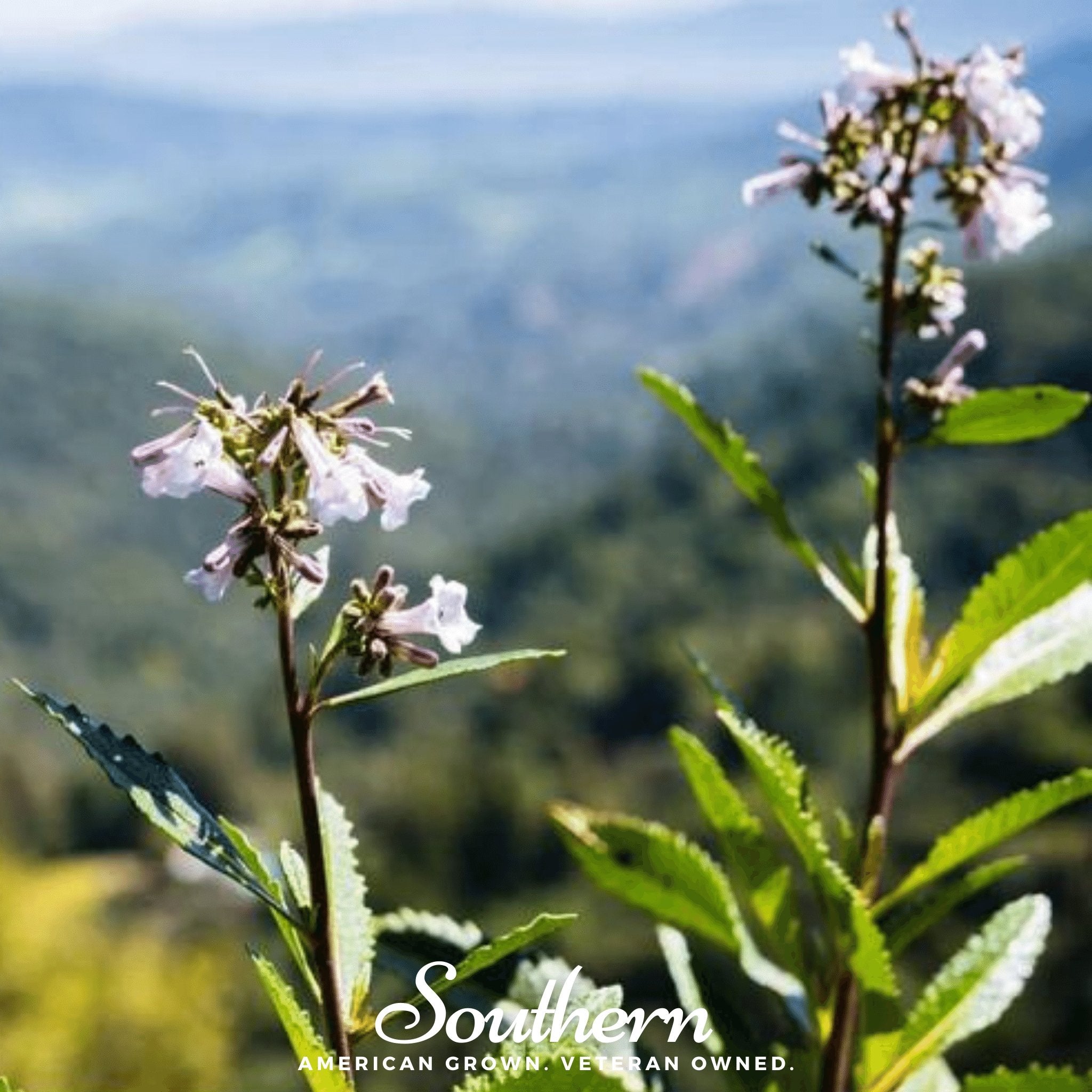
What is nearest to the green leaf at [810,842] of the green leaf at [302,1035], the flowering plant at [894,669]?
the flowering plant at [894,669]

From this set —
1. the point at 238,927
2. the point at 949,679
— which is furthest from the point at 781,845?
the point at 949,679

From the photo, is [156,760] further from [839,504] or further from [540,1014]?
[839,504]

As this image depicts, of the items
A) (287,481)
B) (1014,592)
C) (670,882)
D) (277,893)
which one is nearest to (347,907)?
(277,893)

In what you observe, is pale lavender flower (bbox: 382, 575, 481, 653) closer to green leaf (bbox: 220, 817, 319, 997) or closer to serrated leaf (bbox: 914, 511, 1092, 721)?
green leaf (bbox: 220, 817, 319, 997)

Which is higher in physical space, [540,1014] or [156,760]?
[156,760]

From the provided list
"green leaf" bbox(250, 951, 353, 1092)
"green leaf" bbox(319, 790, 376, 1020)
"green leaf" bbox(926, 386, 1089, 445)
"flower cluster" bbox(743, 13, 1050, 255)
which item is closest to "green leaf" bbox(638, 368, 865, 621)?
"green leaf" bbox(926, 386, 1089, 445)

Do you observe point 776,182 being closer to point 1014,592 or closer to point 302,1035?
point 1014,592

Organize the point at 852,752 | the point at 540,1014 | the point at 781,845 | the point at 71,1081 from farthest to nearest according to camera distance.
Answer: the point at 852,752
the point at 781,845
the point at 71,1081
the point at 540,1014
